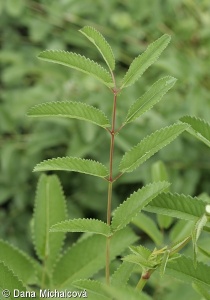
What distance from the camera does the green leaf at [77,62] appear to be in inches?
A: 28.1

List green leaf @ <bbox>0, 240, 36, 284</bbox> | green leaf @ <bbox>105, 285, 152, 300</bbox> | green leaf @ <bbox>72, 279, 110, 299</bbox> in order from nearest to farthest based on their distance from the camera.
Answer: green leaf @ <bbox>105, 285, 152, 300</bbox>
green leaf @ <bbox>72, 279, 110, 299</bbox>
green leaf @ <bbox>0, 240, 36, 284</bbox>

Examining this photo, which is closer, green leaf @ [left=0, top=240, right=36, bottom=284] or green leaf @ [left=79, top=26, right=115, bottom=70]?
green leaf @ [left=79, top=26, right=115, bottom=70]

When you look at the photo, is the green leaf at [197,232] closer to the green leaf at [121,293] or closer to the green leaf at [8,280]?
the green leaf at [121,293]

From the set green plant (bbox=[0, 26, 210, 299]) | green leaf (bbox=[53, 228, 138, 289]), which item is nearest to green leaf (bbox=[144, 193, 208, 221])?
green plant (bbox=[0, 26, 210, 299])


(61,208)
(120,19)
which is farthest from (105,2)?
(61,208)

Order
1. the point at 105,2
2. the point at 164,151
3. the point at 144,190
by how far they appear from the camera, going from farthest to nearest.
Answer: the point at 105,2
the point at 164,151
the point at 144,190

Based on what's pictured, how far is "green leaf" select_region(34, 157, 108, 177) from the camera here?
0.69 meters

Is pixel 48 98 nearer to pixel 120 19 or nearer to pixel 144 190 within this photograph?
pixel 120 19

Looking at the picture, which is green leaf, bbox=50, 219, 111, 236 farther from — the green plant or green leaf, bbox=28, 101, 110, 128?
green leaf, bbox=28, 101, 110, 128

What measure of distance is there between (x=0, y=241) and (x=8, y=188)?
1211mm

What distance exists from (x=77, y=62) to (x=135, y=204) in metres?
0.19

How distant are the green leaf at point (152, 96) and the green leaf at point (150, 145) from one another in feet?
0.12

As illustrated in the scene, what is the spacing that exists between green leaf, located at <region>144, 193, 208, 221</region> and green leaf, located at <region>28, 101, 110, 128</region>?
4.7 inches

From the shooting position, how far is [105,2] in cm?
229
